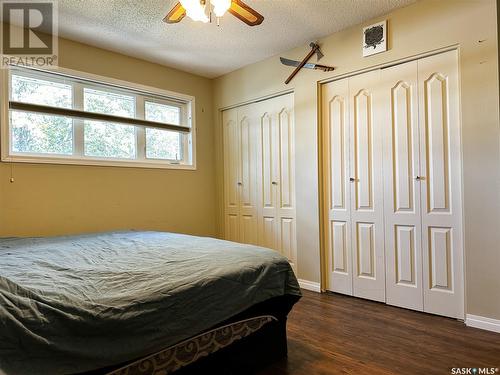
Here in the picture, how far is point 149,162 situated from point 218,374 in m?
2.61

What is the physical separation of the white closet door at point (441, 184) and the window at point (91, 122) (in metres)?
2.65

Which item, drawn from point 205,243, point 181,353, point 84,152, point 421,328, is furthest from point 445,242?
point 84,152

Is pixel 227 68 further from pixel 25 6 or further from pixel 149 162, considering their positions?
pixel 25 6

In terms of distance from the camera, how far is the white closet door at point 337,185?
3096 millimetres

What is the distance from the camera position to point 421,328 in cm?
232

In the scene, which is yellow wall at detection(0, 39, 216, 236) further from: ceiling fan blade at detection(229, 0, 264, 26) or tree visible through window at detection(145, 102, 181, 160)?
ceiling fan blade at detection(229, 0, 264, 26)

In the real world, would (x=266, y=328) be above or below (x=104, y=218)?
below

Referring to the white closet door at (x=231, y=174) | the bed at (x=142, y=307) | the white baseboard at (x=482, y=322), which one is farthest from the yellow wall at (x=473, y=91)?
the white closet door at (x=231, y=174)

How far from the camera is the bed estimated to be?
1.06 meters

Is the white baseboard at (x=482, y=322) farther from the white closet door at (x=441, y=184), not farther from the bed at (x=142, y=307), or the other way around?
the bed at (x=142, y=307)

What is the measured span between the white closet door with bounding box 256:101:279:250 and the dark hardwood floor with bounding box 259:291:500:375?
3.74 feet

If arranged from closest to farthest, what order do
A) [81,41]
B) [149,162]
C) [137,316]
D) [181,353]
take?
[137,316], [181,353], [81,41], [149,162]

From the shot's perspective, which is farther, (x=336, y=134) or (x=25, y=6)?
(x=336, y=134)

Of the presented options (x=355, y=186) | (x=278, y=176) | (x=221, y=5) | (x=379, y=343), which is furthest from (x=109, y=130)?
(x=379, y=343)
